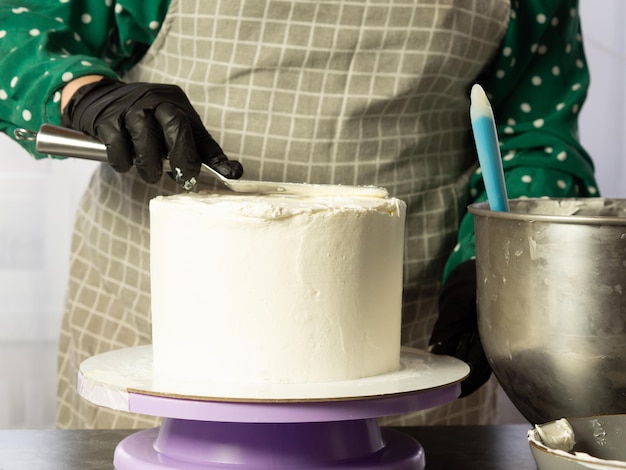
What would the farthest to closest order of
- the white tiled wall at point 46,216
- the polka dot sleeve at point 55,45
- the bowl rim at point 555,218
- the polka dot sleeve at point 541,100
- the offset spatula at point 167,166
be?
1. the white tiled wall at point 46,216
2. the polka dot sleeve at point 541,100
3. the polka dot sleeve at point 55,45
4. the offset spatula at point 167,166
5. the bowl rim at point 555,218

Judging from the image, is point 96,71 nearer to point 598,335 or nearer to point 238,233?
point 238,233

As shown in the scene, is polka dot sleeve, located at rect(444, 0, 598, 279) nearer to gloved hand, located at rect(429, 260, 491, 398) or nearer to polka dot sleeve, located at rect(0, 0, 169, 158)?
gloved hand, located at rect(429, 260, 491, 398)

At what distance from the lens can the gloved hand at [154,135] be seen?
0.76 meters

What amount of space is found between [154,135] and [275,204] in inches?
6.8

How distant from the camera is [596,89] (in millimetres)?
1622

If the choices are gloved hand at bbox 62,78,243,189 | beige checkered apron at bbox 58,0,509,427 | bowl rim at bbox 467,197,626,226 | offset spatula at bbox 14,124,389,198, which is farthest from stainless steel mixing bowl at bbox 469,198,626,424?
beige checkered apron at bbox 58,0,509,427

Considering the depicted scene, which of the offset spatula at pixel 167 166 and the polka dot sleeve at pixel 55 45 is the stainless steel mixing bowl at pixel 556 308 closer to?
the offset spatula at pixel 167 166

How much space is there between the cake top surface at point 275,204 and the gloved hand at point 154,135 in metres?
0.04

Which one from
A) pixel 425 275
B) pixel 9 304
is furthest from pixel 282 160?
pixel 9 304

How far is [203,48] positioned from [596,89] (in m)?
0.87

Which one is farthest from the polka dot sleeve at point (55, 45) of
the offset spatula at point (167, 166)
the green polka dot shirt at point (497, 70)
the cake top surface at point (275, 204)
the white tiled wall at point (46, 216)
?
the white tiled wall at point (46, 216)

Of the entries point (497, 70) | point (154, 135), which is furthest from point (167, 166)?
point (497, 70)

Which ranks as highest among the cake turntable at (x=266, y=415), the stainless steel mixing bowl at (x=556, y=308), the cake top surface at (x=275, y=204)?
the cake top surface at (x=275, y=204)

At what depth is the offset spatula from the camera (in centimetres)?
74
